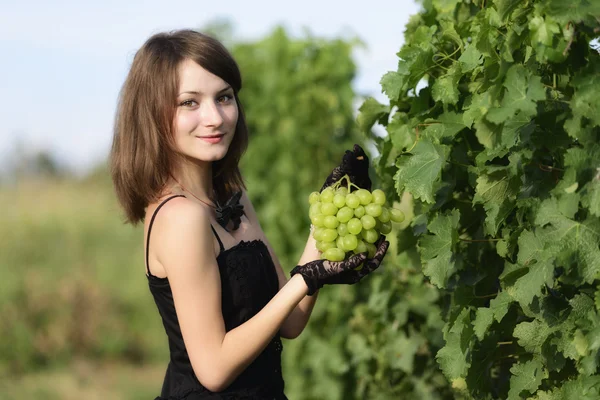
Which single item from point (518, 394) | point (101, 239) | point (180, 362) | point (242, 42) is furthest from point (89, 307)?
point (518, 394)

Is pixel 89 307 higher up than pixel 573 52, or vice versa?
pixel 573 52

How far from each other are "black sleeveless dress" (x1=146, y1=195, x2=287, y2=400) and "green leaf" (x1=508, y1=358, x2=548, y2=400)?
82 centimetres

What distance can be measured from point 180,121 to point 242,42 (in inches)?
162

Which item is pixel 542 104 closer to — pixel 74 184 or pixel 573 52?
pixel 573 52

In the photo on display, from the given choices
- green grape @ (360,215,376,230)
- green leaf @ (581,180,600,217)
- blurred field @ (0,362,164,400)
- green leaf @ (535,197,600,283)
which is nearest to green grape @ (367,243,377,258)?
green grape @ (360,215,376,230)

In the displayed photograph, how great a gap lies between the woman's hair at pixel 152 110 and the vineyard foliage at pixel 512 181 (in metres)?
0.63

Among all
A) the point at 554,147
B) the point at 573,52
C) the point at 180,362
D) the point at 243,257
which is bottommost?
the point at 180,362

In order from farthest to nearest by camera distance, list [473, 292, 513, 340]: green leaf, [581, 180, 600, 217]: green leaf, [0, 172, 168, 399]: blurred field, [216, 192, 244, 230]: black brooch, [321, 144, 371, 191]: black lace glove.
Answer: [0, 172, 168, 399]: blurred field → [216, 192, 244, 230]: black brooch → [321, 144, 371, 191]: black lace glove → [473, 292, 513, 340]: green leaf → [581, 180, 600, 217]: green leaf

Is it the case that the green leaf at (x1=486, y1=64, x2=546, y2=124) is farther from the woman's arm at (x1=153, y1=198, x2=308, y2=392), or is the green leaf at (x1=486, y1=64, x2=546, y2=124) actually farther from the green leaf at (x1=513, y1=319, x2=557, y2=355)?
the woman's arm at (x1=153, y1=198, x2=308, y2=392)

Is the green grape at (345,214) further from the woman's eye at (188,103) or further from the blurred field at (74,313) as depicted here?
the blurred field at (74,313)

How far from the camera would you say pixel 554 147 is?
6.07ft

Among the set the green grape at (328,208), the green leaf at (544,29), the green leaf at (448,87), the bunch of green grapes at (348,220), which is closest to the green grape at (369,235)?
the bunch of green grapes at (348,220)

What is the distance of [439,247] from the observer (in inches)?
87.3

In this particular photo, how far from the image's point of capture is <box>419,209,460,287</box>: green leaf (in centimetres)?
220
